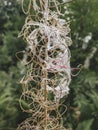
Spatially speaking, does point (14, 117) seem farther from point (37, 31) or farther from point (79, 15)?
point (37, 31)

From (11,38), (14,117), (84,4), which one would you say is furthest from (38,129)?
(11,38)

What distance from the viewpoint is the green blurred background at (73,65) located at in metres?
4.92

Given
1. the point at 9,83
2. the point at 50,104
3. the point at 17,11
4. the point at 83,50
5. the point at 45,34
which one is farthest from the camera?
the point at 17,11

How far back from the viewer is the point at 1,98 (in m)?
4.99

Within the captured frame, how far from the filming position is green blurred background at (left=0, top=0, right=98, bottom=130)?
4922 millimetres

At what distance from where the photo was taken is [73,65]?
19.2 ft

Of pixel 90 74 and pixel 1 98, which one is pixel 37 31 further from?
pixel 90 74

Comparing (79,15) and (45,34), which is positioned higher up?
Result: (79,15)

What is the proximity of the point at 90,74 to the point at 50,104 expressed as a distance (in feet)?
9.56

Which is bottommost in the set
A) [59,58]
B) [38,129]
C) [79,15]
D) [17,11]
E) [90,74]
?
[38,129]

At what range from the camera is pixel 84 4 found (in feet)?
19.0

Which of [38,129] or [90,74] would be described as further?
[90,74]

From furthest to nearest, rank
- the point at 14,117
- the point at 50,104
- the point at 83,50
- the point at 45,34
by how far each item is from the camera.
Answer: the point at 83,50 → the point at 14,117 → the point at 50,104 → the point at 45,34

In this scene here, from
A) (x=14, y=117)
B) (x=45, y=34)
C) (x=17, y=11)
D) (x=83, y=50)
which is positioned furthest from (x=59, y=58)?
(x=17, y=11)
